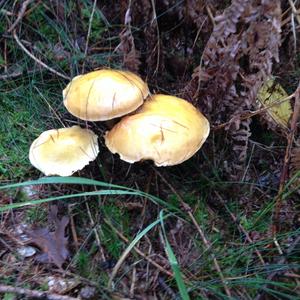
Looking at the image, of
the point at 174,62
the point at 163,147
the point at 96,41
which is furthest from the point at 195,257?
the point at 96,41

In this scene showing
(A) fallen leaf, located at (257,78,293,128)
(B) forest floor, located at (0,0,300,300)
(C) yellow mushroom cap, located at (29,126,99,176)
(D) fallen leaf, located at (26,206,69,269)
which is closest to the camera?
(B) forest floor, located at (0,0,300,300)

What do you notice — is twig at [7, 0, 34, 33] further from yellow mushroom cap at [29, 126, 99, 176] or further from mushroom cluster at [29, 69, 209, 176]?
yellow mushroom cap at [29, 126, 99, 176]

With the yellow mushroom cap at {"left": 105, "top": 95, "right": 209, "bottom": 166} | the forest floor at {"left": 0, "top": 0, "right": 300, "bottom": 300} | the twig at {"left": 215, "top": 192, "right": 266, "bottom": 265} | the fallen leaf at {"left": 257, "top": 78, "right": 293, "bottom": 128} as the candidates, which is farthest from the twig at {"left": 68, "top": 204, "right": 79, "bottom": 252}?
the fallen leaf at {"left": 257, "top": 78, "right": 293, "bottom": 128}

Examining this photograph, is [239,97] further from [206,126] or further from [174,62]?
[174,62]

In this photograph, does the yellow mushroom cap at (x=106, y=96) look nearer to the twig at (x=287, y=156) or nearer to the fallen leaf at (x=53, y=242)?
the fallen leaf at (x=53, y=242)

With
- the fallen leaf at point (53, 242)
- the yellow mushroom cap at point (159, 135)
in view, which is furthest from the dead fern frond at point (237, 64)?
the fallen leaf at point (53, 242)
